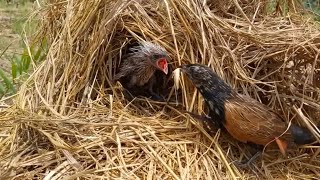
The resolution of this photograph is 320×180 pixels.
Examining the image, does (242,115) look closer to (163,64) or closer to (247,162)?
(247,162)

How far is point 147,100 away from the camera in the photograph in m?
3.21

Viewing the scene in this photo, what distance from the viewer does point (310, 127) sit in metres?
2.80

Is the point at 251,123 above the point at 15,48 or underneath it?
underneath

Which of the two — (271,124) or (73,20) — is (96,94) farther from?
(271,124)

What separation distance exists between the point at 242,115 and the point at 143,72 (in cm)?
70

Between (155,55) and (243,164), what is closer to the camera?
(243,164)

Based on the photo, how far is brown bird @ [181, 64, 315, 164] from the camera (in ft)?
9.10

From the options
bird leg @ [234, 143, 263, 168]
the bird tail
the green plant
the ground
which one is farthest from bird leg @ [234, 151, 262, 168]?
the ground

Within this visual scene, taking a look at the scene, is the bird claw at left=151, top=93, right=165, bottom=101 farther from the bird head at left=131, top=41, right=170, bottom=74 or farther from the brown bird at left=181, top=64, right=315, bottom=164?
the brown bird at left=181, top=64, right=315, bottom=164

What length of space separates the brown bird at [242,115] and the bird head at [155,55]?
0.65 ft

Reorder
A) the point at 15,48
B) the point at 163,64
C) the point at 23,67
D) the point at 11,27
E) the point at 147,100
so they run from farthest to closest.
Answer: the point at 11,27, the point at 15,48, the point at 23,67, the point at 147,100, the point at 163,64

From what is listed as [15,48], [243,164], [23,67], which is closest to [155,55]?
[243,164]

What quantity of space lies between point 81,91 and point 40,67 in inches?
13.2

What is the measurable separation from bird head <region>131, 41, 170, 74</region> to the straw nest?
2.0 inches
